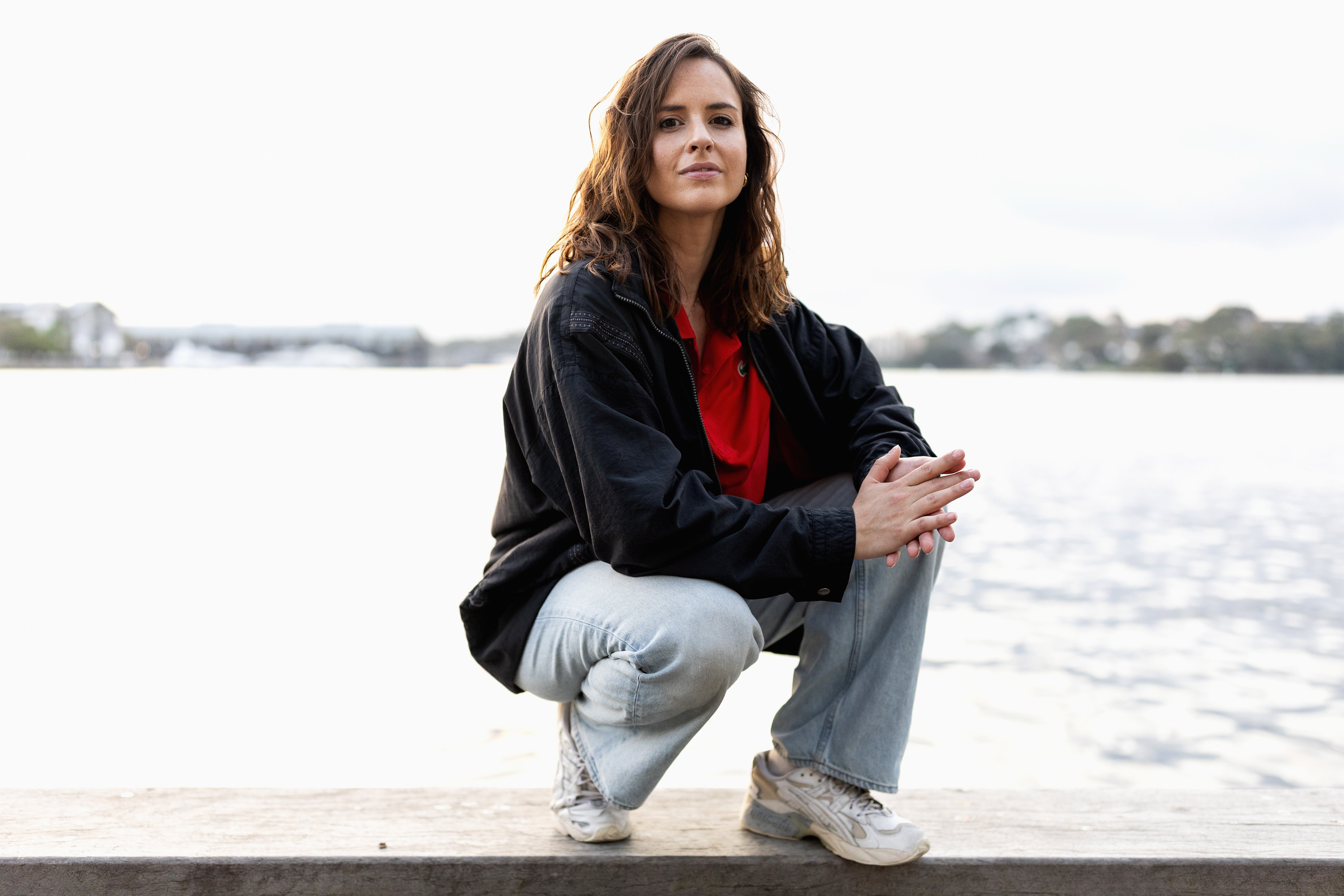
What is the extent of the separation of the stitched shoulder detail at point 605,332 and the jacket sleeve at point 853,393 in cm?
51

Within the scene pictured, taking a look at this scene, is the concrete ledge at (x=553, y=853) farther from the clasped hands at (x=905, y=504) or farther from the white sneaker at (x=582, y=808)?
the clasped hands at (x=905, y=504)

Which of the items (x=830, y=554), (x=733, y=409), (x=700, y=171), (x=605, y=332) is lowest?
(x=830, y=554)

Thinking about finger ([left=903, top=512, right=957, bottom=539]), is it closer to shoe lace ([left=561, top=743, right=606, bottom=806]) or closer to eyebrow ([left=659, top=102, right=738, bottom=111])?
shoe lace ([left=561, top=743, right=606, bottom=806])

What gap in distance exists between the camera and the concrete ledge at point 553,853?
5.73 ft

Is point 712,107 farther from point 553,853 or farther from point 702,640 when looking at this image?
point 553,853

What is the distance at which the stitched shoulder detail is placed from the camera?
174cm

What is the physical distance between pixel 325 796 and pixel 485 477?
12539mm

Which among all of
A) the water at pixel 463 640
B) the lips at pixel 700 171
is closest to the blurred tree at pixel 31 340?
the water at pixel 463 640

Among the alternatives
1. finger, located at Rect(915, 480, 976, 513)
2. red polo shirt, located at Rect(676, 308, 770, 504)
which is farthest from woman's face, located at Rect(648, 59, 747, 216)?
finger, located at Rect(915, 480, 976, 513)

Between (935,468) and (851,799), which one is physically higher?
(935,468)

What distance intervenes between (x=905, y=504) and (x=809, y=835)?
2.23 feet

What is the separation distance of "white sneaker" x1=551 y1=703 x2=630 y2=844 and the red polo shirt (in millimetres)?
587

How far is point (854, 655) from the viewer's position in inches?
74.1

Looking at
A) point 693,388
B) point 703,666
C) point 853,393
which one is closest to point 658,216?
point 693,388
